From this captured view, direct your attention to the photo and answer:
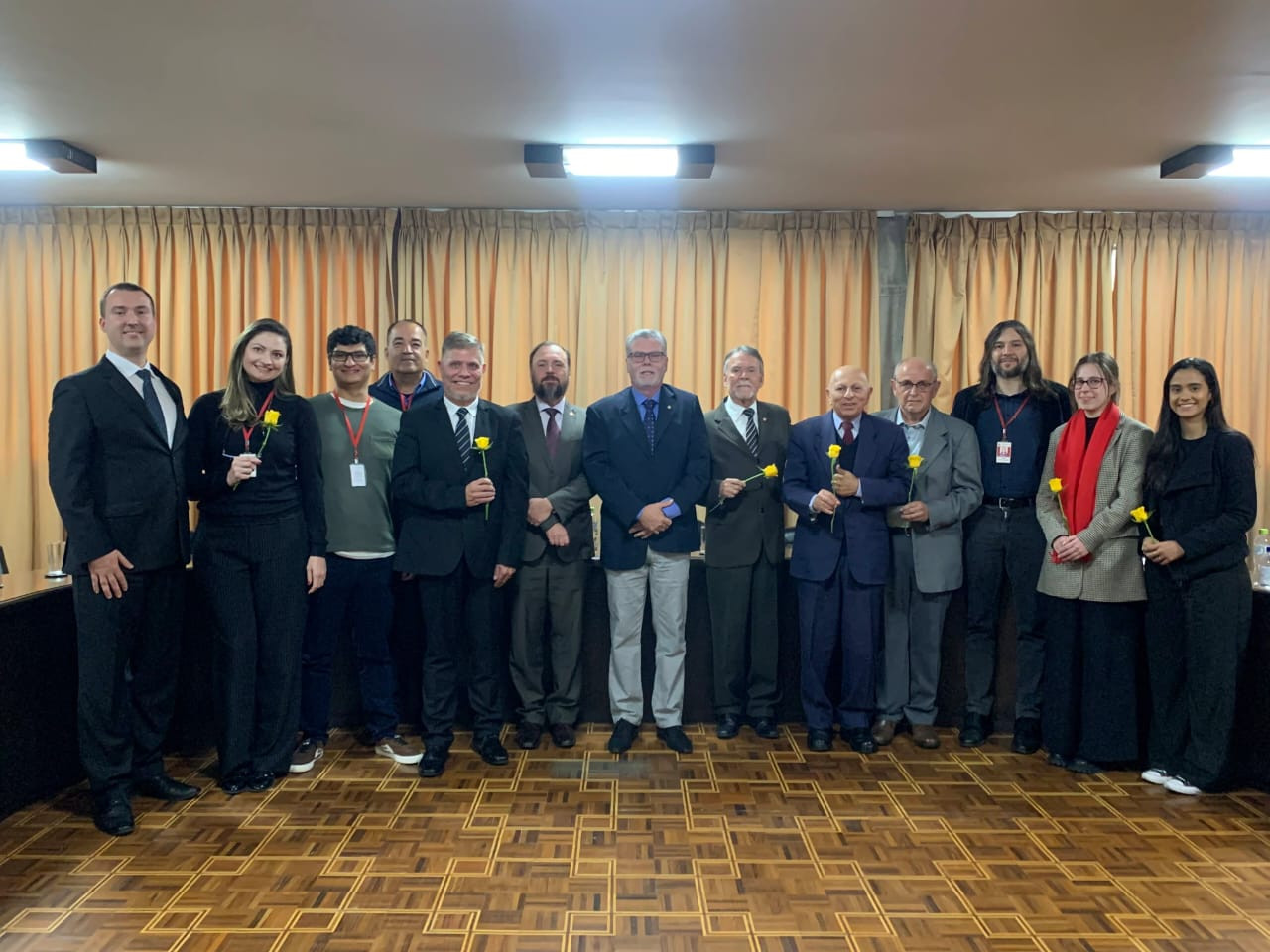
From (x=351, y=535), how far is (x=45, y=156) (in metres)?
2.60

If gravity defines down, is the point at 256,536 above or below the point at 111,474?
below

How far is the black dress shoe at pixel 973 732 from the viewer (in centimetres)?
408

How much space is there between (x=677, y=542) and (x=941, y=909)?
1746 millimetres

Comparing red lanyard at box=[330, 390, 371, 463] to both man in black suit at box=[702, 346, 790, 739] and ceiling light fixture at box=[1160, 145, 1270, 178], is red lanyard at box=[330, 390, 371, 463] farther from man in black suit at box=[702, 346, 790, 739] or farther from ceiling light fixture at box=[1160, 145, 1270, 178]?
ceiling light fixture at box=[1160, 145, 1270, 178]

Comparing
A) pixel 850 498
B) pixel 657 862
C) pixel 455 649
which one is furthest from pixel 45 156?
pixel 657 862

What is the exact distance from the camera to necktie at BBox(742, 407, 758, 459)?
4.07m

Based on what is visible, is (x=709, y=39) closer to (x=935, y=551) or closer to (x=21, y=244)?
(x=935, y=551)

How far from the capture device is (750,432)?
4.09 m

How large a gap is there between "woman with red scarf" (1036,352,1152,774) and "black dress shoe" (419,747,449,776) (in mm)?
2555

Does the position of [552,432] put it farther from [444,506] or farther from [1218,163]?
[1218,163]

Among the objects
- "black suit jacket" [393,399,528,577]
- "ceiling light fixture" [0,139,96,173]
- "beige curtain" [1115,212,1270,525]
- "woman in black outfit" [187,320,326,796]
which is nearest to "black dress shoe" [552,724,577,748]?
"black suit jacket" [393,399,528,577]

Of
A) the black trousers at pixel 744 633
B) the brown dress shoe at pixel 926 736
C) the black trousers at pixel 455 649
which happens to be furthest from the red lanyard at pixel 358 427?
the brown dress shoe at pixel 926 736

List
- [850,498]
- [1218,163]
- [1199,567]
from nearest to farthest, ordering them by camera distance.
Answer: [1199,567] < [850,498] < [1218,163]

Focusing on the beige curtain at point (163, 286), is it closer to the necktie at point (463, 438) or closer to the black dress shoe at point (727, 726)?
the necktie at point (463, 438)
